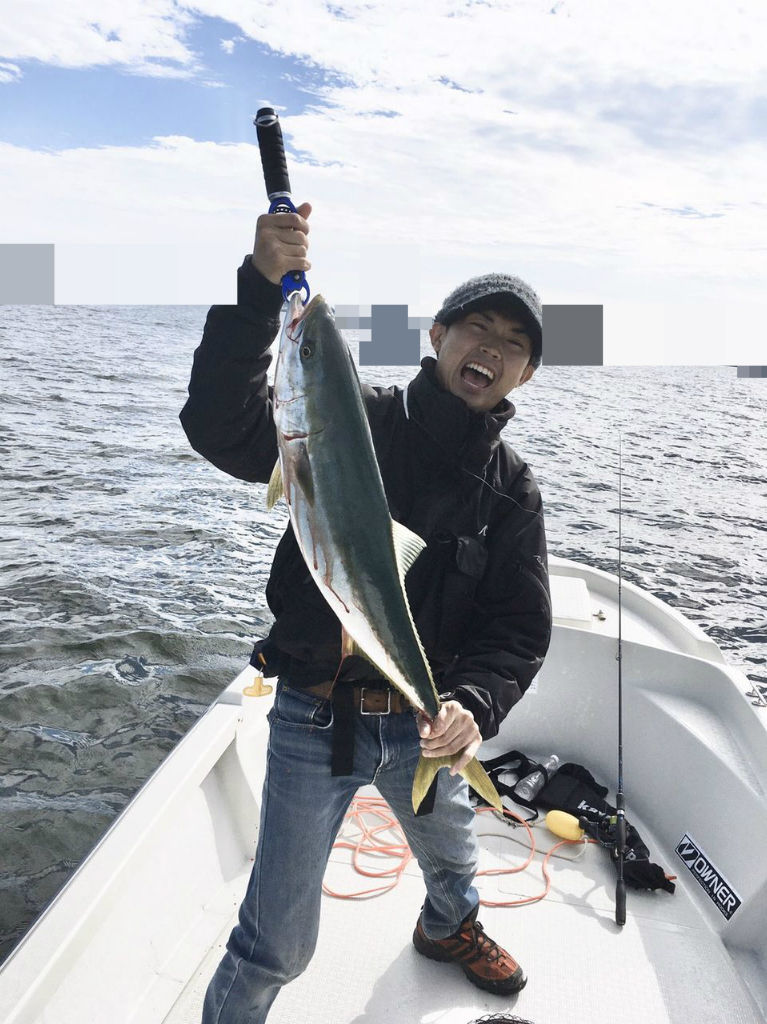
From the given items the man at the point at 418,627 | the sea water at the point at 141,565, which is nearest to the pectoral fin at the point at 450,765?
the man at the point at 418,627

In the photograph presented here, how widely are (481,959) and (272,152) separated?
3176 millimetres

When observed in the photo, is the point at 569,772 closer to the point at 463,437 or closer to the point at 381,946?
the point at 381,946

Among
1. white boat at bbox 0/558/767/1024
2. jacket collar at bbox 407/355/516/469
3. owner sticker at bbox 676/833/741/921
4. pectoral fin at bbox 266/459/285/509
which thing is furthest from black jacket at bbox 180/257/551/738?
owner sticker at bbox 676/833/741/921

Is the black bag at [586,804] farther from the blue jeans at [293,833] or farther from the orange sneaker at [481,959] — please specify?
the blue jeans at [293,833]

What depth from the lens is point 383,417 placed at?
2736 millimetres

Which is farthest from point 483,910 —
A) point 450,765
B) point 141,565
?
point 141,565

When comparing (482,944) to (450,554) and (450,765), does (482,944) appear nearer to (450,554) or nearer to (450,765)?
(450,765)

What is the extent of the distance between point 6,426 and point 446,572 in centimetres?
1666

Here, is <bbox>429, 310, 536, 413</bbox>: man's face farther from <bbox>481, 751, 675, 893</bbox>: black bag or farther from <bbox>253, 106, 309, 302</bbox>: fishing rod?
<bbox>481, 751, 675, 893</bbox>: black bag

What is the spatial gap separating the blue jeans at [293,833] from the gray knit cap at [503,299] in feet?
4.61

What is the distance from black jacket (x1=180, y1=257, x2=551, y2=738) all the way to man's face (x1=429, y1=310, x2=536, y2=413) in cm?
7

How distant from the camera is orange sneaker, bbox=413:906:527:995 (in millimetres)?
3217

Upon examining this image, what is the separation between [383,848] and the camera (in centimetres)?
434

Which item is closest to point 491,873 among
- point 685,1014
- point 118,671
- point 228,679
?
point 685,1014
